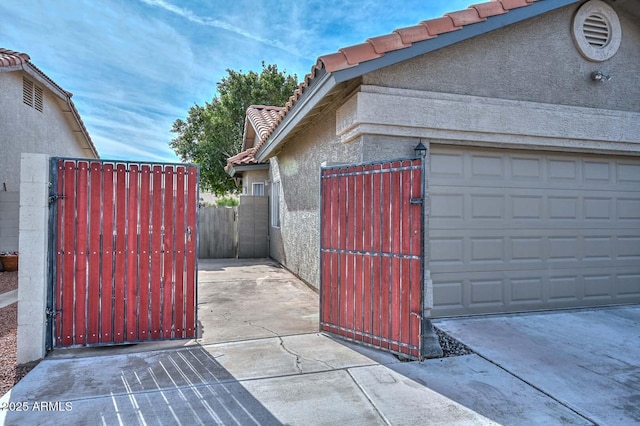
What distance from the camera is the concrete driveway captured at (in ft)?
9.46

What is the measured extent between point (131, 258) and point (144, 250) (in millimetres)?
166

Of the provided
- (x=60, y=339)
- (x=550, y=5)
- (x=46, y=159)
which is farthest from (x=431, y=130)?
(x=60, y=339)

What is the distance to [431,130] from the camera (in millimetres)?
5250

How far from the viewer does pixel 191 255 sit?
4484 mm

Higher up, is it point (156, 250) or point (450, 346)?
point (156, 250)

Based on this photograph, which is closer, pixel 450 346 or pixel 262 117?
pixel 450 346

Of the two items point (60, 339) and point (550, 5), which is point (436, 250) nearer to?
point (550, 5)

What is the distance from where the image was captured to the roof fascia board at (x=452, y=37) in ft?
14.8

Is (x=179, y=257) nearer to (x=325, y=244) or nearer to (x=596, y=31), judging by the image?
(x=325, y=244)

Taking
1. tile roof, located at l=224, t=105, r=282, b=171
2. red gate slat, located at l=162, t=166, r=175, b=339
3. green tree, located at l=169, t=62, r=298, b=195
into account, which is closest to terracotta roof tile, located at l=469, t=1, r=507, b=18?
red gate slat, located at l=162, t=166, r=175, b=339

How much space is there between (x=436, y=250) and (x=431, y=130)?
1.75m

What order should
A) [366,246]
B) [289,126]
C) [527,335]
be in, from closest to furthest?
1. [366,246]
2. [527,335]
3. [289,126]

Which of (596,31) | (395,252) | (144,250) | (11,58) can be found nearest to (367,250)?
(395,252)

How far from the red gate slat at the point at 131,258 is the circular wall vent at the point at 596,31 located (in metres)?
6.81
